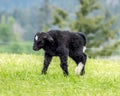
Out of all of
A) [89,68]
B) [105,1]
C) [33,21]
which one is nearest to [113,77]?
[89,68]

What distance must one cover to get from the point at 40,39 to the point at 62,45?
548mm

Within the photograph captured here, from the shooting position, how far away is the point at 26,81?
938 cm

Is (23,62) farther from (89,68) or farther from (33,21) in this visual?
(33,21)

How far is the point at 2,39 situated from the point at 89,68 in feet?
351

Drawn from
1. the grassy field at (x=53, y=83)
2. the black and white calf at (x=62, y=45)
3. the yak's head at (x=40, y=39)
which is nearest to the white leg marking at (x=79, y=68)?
the black and white calf at (x=62, y=45)

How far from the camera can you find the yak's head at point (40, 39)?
974cm

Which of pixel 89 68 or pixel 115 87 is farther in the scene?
pixel 89 68

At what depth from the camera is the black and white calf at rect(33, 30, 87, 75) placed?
9812 millimetres

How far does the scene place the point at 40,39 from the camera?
976cm

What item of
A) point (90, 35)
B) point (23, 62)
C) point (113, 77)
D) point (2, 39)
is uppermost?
point (113, 77)

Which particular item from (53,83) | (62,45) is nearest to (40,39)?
(62,45)

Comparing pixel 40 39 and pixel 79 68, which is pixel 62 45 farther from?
pixel 79 68

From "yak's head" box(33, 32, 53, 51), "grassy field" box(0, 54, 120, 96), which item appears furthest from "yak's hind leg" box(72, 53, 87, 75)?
"yak's head" box(33, 32, 53, 51)

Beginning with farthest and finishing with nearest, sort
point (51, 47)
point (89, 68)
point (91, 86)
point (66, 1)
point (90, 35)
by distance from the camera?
point (66, 1) < point (90, 35) < point (89, 68) < point (51, 47) < point (91, 86)
